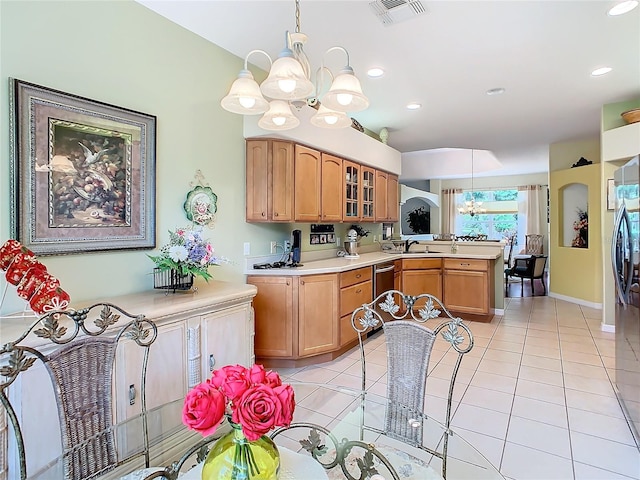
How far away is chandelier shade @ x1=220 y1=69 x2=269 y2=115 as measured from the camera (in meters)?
1.91

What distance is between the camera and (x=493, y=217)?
430 inches

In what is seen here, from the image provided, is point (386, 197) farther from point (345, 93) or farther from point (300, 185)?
point (345, 93)

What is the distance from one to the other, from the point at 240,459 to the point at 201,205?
88.3 inches

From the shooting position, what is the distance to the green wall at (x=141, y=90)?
1911 millimetres

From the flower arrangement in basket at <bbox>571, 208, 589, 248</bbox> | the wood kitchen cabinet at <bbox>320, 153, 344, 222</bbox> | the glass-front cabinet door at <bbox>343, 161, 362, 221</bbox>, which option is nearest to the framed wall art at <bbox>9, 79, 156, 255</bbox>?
the wood kitchen cabinet at <bbox>320, 153, 344, 222</bbox>

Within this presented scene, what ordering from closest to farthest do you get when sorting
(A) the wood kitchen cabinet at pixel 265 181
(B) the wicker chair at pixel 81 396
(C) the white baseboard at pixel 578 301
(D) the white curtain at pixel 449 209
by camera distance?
(B) the wicker chair at pixel 81 396 → (A) the wood kitchen cabinet at pixel 265 181 → (C) the white baseboard at pixel 578 301 → (D) the white curtain at pixel 449 209

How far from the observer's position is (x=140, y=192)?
2.43m

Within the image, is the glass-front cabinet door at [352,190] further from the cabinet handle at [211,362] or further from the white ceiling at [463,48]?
the cabinet handle at [211,362]

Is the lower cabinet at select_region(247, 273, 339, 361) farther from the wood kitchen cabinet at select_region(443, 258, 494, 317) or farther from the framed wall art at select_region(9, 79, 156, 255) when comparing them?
the wood kitchen cabinet at select_region(443, 258, 494, 317)

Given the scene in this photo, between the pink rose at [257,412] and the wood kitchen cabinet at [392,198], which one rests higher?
the wood kitchen cabinet at [392,198]

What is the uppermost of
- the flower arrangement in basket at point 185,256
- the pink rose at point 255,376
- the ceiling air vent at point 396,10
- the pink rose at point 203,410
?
the ceiling air vent at point 396,10

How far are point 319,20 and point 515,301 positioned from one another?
571 cm

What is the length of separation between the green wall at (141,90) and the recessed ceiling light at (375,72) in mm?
1166

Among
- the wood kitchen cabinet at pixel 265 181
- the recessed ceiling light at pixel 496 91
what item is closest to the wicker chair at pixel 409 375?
the wood kitchen cabinet at pixel 265 181
